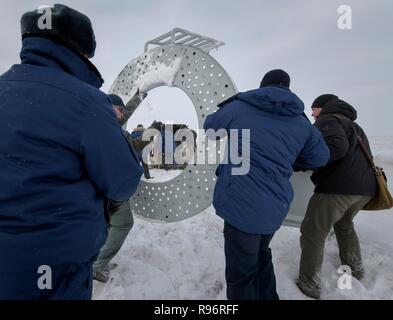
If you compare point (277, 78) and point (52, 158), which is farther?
point (277, 78)

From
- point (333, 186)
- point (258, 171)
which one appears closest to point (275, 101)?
point (258, 171)

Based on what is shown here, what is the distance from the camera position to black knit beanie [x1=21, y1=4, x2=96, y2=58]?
126 centimetres

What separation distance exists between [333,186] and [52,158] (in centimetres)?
218

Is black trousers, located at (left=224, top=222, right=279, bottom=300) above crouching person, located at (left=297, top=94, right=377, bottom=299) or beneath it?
beneath

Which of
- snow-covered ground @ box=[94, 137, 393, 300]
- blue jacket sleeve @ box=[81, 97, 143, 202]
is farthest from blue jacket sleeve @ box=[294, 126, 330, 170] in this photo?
blue jacket sleeve @ box=[81, 97, 143, 202]

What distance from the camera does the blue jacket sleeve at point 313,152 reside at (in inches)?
83.8

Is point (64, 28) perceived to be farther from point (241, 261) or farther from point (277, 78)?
point (241, 261)

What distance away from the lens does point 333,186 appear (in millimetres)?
2525

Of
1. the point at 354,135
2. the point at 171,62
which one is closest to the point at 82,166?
the point at 171,62

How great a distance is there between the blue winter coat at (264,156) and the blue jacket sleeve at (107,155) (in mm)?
848

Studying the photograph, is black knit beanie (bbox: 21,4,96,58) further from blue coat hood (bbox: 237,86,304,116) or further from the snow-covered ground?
the snow-covered ground

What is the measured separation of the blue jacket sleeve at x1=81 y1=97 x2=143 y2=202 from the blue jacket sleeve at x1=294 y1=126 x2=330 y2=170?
130 centimetres
